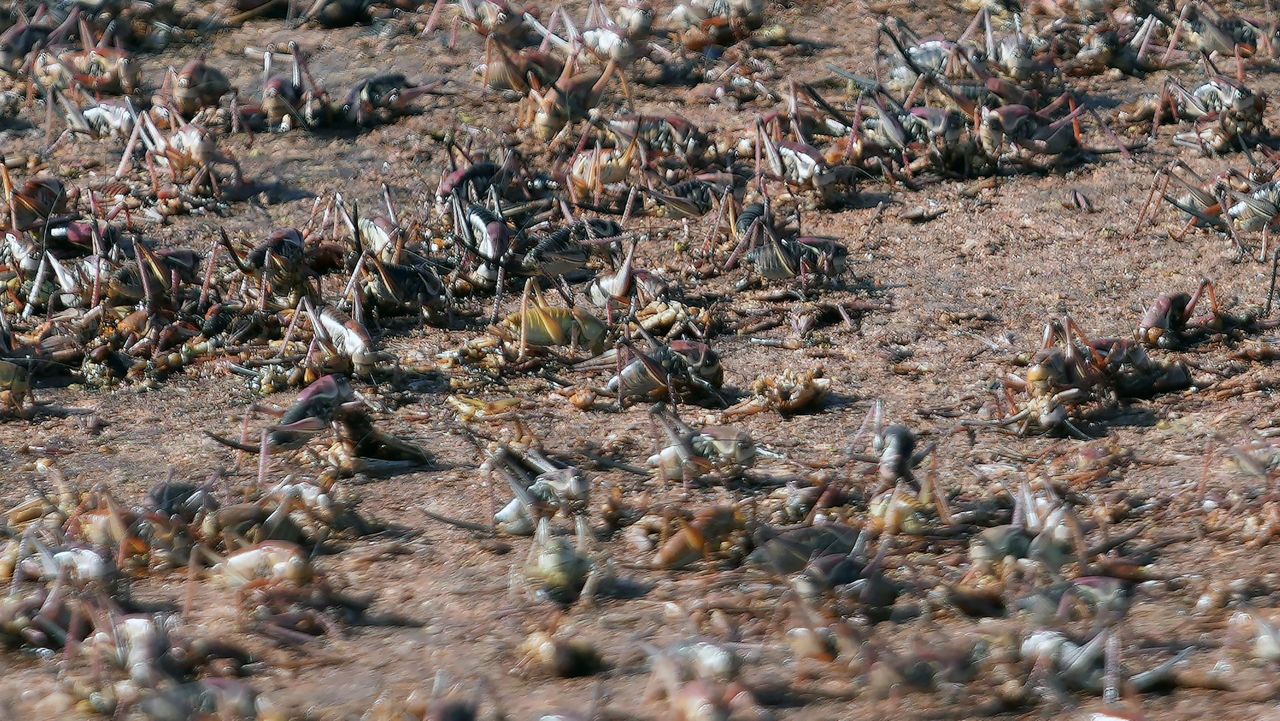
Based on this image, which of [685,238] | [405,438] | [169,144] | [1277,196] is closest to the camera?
[405,438]

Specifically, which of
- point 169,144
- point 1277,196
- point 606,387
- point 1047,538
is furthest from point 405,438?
point 1277,196

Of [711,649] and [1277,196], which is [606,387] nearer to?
[711,649]

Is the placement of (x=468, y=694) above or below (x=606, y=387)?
above

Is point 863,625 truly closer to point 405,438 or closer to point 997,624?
point 997,624

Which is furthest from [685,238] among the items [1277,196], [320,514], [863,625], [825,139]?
[863,625]

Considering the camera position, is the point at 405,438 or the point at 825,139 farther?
the point at 825,139

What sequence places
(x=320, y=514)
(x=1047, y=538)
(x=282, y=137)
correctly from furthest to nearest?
1. (x=282, y=137)
2. (x=320, y=514)
3. (x=1047, y=538)
